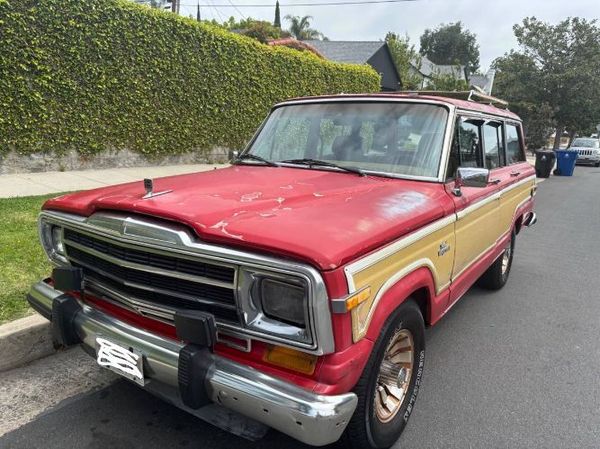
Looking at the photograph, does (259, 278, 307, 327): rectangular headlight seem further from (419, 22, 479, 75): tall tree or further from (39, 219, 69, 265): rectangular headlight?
(419, 22, 479, 75): tall tree

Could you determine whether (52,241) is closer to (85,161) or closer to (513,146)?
(513,146)

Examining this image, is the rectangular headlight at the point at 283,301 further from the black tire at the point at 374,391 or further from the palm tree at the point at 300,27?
the palm tree at the point at 300,27

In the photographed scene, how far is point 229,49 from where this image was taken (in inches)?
466

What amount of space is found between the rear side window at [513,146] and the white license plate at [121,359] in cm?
414

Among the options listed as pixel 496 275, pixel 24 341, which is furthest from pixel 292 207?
pixel 496 275

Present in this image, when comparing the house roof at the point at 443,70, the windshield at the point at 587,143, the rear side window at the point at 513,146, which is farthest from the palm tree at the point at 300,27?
the rear side window at the point at 513,146

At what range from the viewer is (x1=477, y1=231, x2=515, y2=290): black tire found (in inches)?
203

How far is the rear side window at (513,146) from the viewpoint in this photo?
5.06 metres

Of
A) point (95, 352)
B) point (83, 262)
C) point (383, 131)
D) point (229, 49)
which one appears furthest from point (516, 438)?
point (229, 49)

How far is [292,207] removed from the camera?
95.3 inches

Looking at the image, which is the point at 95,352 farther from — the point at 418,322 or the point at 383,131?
the point at 383,131

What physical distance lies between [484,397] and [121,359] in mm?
2320

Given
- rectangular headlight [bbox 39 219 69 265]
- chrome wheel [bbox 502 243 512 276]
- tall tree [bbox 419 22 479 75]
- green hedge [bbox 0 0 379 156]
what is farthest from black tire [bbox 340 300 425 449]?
tall tree [bbox 419 22 479 75]

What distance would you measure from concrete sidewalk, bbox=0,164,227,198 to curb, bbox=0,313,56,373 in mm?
4195
